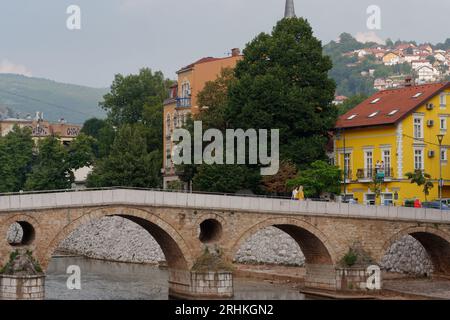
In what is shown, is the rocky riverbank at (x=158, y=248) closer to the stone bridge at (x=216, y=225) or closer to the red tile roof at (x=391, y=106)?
the stone bridge at (x=216, y=225)

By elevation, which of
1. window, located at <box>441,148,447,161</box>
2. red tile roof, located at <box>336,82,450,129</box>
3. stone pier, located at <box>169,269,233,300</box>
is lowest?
stone pier, located at <box>169,269,233,300</box>

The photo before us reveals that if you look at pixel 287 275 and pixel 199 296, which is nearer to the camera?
pixel 199 296

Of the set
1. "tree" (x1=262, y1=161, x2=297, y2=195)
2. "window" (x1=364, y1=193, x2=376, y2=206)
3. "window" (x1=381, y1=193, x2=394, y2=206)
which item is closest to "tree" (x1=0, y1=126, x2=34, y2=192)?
"tree" (x1=262, y1=161, x2=297, y2=195)

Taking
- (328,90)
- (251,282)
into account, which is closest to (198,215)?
(251,282)

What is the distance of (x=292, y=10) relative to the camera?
107 meters

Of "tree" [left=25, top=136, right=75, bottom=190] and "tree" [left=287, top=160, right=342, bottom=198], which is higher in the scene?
"tree" [left=25, top=136, right=75, bottom=190]

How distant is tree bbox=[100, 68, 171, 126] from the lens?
120625 mm

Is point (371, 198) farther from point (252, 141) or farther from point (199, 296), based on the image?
point (199, 296)

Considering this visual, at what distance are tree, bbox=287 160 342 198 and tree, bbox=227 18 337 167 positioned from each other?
10.1ft

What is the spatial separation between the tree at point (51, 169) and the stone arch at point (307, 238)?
49.3 metres

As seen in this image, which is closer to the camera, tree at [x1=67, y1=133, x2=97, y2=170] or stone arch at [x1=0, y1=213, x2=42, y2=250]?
stone arch at [x1=0, y1=213, x2=42, y2=250]

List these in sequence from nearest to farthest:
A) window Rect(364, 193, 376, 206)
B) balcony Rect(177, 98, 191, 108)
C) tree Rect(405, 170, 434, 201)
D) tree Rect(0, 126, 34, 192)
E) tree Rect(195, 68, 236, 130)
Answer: tree Rect(405, 170, 434, 201)
window Rect(364, 193, 376, 206)
tree Rect(195, 68, 236, 130)
balcony Rect(177, 98, 191, 108)
tree Rect(0, 126, 34, 192)

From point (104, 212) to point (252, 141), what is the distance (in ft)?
78.1

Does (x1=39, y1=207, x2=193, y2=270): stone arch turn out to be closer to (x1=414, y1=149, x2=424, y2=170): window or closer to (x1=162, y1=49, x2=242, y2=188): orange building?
(x1=414, y1=149, x2=424, y2=170): window
